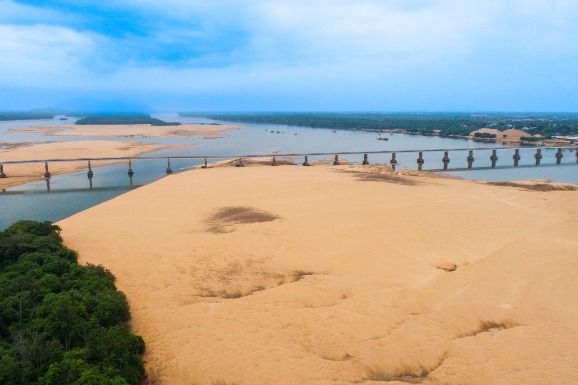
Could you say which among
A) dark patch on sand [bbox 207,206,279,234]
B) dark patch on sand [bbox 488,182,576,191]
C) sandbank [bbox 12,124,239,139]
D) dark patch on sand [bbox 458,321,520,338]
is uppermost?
sandbank [bbox 12,124,239,139]

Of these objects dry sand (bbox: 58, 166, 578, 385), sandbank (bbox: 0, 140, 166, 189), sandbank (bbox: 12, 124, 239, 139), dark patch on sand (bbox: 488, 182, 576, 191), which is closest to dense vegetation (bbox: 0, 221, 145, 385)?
dry sand (bbox: 58, 166, 578, 385)

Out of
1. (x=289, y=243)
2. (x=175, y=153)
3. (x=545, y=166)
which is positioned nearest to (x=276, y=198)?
(x=289, y=243)

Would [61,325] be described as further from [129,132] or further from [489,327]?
[129,132]

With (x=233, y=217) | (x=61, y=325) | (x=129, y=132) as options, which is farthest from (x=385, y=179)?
(x=129, y=132)

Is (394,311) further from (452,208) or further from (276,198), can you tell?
(276,198)

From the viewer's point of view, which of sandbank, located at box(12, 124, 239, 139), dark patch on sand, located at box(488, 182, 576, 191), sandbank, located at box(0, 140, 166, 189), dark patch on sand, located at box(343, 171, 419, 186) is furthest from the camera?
sandbank, located at box(12, 124, 239, 139)

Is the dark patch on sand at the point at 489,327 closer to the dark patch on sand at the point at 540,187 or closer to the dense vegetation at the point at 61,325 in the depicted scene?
the dense vegetation at the point at 61,325

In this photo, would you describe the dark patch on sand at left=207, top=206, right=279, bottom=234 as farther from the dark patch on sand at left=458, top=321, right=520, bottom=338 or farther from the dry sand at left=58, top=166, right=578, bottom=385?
the dark patch on sand at left=458, top=321, right=520, bottom=338
